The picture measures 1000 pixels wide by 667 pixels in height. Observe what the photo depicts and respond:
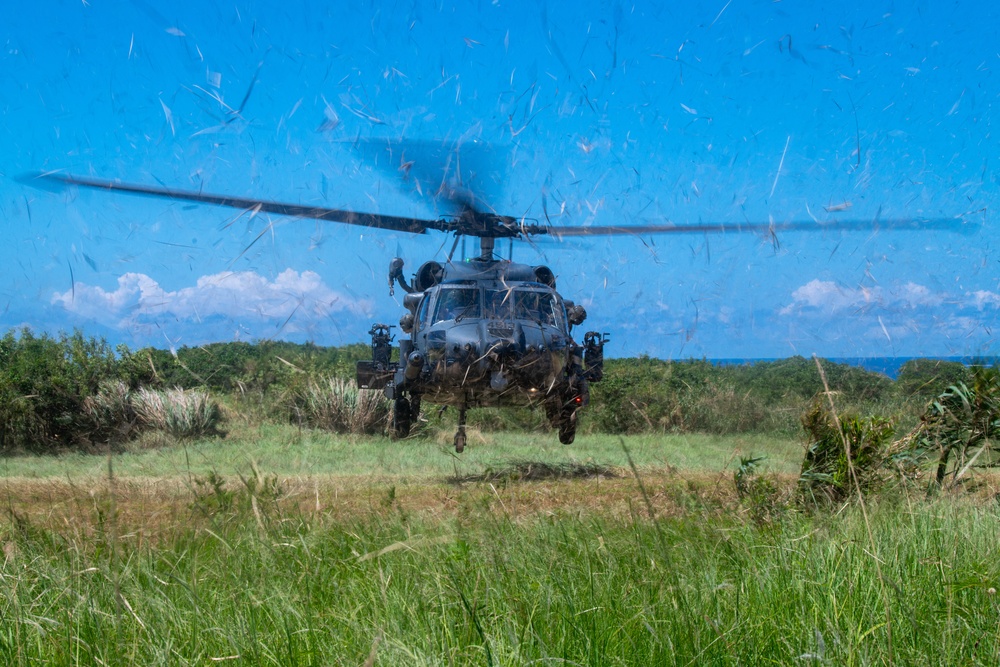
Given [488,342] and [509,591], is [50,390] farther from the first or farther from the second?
[509,591]

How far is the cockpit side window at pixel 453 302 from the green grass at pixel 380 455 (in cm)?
166

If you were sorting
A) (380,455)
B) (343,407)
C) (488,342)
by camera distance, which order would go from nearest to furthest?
1. (488,342)
2. (380,455)
3. (343,407)

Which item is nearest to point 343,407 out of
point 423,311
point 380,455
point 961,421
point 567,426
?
point 380,455

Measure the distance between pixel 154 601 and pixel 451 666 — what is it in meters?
1.22

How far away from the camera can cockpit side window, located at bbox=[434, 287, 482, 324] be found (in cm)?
897

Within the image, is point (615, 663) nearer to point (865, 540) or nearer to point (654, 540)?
point (654, 540)

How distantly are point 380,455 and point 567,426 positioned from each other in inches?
159

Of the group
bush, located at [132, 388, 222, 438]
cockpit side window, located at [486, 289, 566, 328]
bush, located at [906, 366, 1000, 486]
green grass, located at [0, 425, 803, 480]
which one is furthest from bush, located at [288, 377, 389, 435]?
bush, located at [906, 366, 1000, 486]

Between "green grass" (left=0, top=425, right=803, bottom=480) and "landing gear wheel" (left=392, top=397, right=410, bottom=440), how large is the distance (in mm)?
546

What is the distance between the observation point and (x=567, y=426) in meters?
9.38

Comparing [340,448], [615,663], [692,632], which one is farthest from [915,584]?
[340,448]

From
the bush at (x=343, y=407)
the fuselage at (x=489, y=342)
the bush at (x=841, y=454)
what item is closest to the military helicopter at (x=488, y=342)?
the fuselage at (x=489, y=342)

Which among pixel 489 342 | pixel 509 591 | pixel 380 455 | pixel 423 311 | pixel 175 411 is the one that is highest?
pixel 423 311

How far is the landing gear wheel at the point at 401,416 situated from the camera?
9.77m
